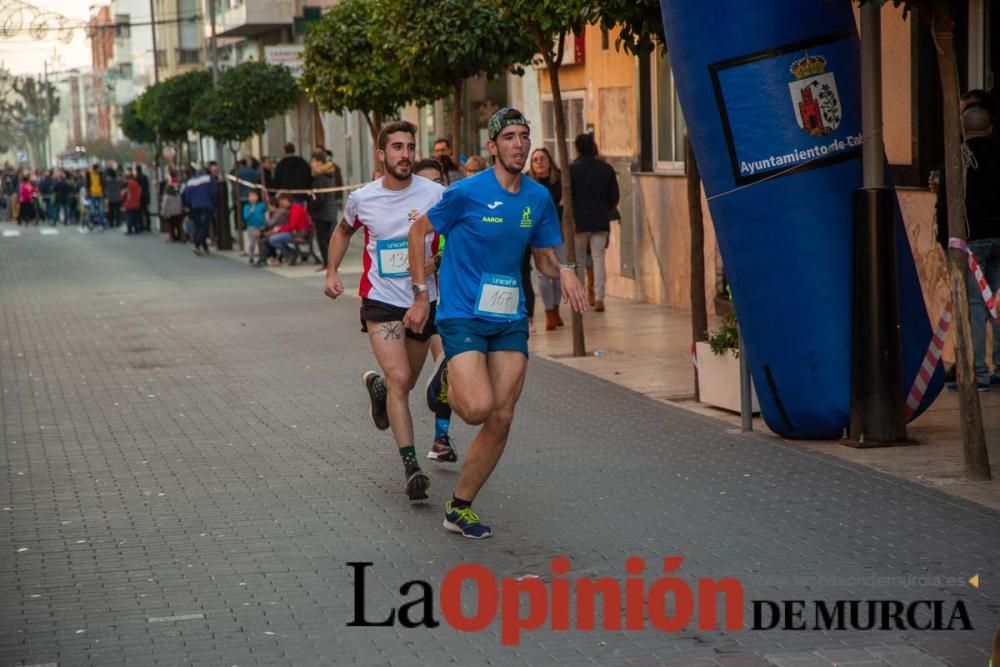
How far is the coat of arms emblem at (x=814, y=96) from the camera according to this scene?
10117 mm

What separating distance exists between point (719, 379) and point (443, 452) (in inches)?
95.7

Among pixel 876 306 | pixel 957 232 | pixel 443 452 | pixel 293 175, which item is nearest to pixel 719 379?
pixel 876 306

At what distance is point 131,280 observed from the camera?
1125 inches

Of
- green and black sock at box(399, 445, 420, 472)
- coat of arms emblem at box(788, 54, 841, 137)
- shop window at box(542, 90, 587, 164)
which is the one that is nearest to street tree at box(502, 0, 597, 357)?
coat of arms emblem at box(788, 54, 841, 137)

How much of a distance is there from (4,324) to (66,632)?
15115 millimetres

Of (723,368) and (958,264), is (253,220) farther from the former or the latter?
(958,264)

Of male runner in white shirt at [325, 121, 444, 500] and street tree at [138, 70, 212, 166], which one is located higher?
street tree at [138, 70, 212, 166]

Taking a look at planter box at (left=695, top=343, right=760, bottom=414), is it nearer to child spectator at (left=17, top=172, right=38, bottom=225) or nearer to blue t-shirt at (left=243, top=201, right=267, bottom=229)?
blue t-shirt at (left=243, top=201, right=267, bottom=229)

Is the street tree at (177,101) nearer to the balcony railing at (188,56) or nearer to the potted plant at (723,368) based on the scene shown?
the balcony railing at (188,56)

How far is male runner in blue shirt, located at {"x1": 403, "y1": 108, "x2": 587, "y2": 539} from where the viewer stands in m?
7.84

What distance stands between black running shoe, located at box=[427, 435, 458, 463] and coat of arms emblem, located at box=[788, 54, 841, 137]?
2.74 meters

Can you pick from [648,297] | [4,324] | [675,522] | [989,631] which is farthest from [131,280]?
[989,631]

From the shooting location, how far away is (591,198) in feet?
61.9

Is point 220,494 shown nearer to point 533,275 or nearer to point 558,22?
point 558,22
